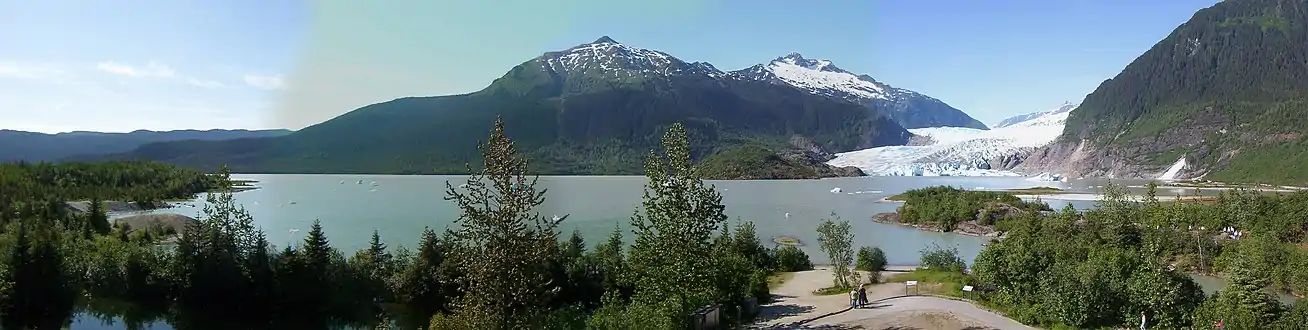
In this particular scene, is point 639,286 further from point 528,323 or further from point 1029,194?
point 1029,194

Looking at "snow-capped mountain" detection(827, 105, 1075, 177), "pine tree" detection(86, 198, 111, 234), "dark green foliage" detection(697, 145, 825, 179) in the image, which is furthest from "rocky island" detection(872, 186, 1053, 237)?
"snow-capped mountain" detection(827, 105, 1075, 177)

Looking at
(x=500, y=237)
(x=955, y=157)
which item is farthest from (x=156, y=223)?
(x=955, y=157)

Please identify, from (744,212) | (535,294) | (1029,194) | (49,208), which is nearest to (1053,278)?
(535,294)

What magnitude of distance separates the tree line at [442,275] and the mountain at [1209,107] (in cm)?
10622

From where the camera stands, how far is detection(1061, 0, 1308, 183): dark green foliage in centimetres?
11175

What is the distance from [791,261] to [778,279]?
4107 mm

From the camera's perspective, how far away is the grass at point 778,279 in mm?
28078

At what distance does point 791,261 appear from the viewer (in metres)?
33.7

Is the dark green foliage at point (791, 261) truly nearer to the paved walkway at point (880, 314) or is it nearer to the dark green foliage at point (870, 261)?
the dark green foliage at point (870, 261)

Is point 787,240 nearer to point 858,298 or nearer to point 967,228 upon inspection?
point 967,228

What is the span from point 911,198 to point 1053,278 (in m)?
49.3

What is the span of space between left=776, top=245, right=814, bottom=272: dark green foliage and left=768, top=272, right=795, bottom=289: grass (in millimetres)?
1228

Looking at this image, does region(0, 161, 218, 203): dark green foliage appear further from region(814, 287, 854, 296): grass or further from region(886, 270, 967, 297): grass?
region(886, 270, 967, 297): grass

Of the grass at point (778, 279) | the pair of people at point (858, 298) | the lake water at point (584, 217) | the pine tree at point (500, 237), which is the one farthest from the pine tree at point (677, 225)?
the lake water at point (584, 217)
